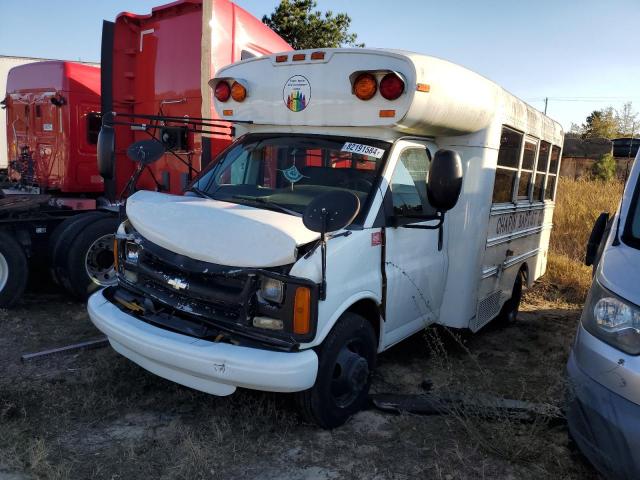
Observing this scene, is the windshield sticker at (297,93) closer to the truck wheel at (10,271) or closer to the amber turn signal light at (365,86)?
the amber turn signal light at (365,86)

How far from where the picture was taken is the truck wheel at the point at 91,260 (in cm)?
Answer: 582

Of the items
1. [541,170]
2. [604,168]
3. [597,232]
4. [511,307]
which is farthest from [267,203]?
[604,168]

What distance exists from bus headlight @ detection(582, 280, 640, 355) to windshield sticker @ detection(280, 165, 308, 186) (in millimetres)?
2101

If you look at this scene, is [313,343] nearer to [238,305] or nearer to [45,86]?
[238,305]

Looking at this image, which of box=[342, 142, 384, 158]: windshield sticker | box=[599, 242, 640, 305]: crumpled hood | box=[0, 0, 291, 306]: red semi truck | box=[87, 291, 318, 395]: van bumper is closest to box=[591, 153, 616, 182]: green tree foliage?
box=[0, 0, 291, 306]: red semi truck

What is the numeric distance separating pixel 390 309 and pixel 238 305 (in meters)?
1.25

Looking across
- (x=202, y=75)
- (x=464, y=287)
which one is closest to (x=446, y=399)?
(x=464, y=287)

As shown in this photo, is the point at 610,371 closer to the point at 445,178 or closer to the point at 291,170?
the point at 445,178

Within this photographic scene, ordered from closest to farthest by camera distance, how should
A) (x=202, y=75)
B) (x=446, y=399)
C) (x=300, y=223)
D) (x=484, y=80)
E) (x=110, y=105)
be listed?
(x=300, y=223) < (x=446, y=399) < (x=484, y=80) < (x=202, y=75) < (x=110, y=105)

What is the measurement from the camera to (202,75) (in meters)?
6.08

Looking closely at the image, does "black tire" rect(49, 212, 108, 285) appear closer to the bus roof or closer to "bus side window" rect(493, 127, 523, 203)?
the bus roof

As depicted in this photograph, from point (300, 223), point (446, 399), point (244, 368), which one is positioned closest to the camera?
point (244, 368)

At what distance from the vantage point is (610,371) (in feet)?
8.18

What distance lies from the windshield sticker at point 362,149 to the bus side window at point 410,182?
17 centimetres
